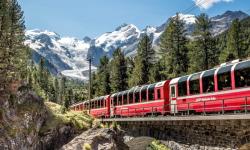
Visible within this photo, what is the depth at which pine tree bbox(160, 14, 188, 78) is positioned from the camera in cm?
6169

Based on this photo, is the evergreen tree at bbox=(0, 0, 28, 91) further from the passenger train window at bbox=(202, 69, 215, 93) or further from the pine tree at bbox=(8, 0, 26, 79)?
the passenger train window at bbox=(202, 69, 215, 93)

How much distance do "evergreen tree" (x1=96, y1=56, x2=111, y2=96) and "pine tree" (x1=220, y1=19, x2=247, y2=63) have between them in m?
33.7

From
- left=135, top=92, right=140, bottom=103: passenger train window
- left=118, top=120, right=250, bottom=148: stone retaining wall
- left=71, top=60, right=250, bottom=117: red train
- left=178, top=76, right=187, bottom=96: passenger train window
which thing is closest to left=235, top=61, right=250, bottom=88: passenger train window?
left=71, top=60, right=250, bottom=117: red train

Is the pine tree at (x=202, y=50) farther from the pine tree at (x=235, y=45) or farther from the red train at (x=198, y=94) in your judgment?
the red train at (x=198, y=94)

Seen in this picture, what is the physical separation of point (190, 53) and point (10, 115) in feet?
122

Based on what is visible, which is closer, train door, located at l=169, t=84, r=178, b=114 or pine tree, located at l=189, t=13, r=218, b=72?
train door, located at l=169, t=84, r=178, b=114

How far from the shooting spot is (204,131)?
24.9 meters

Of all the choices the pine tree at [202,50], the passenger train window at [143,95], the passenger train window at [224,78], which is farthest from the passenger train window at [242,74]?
the pine tree at [202,50]

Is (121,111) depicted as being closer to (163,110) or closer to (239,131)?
(163,110)

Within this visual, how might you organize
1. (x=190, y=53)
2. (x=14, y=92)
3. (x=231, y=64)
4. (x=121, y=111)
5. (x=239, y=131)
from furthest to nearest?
1. (x=190, y=53)
2. (x=121, y=111)
3. (x=14, y=92)
4. (x=231, y=64)
5. (x=239, y=131)

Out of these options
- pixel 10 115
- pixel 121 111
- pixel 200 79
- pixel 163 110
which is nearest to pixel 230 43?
pixel 121 111

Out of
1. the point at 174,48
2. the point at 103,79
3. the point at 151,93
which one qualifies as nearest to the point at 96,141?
the point at 151,93

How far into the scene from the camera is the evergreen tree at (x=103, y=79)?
91.0 meters

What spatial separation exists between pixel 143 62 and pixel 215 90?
47004 millimetres
